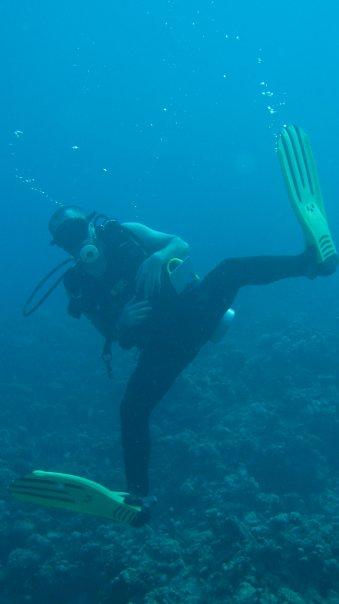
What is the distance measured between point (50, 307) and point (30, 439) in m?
17.1

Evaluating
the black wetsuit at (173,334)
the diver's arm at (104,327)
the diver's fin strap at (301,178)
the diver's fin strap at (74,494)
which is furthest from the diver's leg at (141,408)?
the diver's fin strap at (301,178)

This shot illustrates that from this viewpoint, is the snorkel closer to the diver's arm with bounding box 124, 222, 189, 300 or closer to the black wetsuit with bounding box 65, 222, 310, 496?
the diver's arm with bounding box 124, 222, 189, 300

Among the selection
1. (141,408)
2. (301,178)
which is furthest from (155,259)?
(301,178)

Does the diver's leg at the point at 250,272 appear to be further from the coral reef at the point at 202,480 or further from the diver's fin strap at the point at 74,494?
the coral reef at the point at 202,480

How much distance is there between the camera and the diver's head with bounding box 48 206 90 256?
5270mm

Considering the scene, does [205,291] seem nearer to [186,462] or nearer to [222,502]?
[222,502]

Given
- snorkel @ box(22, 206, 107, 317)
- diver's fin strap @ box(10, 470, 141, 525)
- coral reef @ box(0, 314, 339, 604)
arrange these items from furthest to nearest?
snorkel @ box(22, 206, 107, 317) < coral reef @ box(0, 314, 339, 604) < diver's fin strap @ box(10, 470, 141, 525)

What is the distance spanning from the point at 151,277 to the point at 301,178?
1867 millimetres

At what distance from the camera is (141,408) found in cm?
405

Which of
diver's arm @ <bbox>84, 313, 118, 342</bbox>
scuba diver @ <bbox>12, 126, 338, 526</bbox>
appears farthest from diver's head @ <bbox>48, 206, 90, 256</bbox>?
diver's arm @ <bbox>84, 313, 118, 342</bbox>

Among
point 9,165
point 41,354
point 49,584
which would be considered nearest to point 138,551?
point 49,584

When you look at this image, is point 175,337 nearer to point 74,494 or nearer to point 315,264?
point 315,264

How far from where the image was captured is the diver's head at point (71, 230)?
5.27 metres

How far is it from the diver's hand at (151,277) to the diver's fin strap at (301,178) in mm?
1439
